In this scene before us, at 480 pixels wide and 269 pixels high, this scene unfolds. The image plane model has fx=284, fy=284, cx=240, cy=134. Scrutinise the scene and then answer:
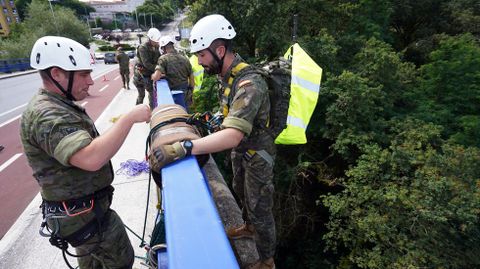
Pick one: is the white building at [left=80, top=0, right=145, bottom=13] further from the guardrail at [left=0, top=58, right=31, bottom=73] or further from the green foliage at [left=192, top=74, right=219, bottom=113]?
the green foliage at [left=192, top=74, right=219, bottom=113]

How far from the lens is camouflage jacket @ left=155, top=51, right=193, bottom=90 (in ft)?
19.1

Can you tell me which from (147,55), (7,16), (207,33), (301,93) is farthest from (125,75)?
(7,16)

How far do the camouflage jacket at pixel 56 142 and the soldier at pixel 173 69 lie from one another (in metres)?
3.48

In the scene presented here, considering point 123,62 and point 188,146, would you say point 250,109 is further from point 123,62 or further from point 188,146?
point 123,62

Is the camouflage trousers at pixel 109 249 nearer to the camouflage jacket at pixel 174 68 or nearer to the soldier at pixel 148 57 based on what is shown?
the camouflage jacket at pixel 174 68

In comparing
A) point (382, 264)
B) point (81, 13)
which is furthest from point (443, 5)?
point (81, 13)

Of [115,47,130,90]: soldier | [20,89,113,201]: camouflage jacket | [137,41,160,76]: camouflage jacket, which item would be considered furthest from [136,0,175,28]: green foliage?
[20,89,113,201]: camouflage jacket

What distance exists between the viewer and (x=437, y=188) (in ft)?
15.4

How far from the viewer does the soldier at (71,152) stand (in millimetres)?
1809

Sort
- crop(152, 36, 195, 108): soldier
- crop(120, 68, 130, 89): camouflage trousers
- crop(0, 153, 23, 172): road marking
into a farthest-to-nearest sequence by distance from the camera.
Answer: crop(120, 68, 130, 89): camouflage trousers
crop(0, 153, 23, 172): road marking
crop(152, 36, 195, 108): soldier

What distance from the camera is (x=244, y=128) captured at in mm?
2342

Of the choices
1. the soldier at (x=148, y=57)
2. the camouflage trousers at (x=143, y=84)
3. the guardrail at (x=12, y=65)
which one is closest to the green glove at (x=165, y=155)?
the soldier at (x=148, y=57)

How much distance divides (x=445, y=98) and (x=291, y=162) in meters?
5.45

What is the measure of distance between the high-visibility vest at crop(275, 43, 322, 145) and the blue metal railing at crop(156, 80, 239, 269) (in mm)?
1709
